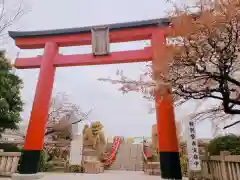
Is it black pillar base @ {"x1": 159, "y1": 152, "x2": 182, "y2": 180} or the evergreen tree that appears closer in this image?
black pillar base @ {"x1": 159, "y1": 152, "x2": 182, "y2": 180}

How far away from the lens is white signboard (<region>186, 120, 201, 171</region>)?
5.71m

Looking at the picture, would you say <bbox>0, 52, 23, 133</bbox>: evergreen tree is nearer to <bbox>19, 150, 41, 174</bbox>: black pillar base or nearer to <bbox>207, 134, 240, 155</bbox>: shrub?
<bbox>19, 150, 41, 174</bbox>: black pillar base

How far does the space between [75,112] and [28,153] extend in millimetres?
10960

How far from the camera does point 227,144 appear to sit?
504cm

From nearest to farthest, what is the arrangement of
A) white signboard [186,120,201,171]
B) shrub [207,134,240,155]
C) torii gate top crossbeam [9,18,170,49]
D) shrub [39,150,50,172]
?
shrub [207,134,240,155]
white signboard [186,120,201,171]
torii gate top crossbeam [9,18,170,49]
shrub [39,150,50,172]

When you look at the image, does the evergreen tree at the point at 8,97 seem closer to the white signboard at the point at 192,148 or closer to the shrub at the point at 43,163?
the shrub at the point at 43,163

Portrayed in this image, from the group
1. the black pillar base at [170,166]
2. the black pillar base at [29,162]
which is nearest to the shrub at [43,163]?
the black pillar base at [29,162]

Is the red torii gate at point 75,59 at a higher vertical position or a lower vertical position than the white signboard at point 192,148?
higher

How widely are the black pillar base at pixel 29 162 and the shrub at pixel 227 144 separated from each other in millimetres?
5343

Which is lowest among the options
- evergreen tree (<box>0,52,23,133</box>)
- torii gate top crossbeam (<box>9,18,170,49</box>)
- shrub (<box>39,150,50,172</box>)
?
shrub (<box>39,150,50,172</box>)

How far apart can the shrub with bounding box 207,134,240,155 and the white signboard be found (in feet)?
1.80

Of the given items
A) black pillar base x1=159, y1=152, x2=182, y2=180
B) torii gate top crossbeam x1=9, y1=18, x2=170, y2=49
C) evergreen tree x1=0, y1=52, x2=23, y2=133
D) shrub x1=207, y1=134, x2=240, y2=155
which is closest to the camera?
shrub x1=207, y1=134, x2=240, y2=155

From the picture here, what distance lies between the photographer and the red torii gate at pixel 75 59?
257 inches

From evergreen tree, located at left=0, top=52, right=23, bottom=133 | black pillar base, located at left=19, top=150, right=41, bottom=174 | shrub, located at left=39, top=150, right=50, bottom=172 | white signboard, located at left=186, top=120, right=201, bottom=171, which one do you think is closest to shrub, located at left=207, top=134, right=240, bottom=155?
white signboard, located at left=186, top=120, right=201, bottom=171
